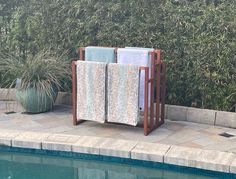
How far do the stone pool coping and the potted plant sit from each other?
833 mm

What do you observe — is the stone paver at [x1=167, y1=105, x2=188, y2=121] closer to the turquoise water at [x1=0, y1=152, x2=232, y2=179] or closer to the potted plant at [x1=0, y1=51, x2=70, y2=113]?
the turquoise water at [x1=0, y1=152, x2=232, y2=179]

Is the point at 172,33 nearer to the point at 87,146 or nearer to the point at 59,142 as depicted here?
the point at 87,146

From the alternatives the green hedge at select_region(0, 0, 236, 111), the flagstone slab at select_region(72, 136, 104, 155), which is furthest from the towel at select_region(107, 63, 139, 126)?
the green hedge at select_region(0, 0, 236, 111)

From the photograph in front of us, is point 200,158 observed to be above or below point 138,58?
below

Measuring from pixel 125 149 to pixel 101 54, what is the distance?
52.9 inches

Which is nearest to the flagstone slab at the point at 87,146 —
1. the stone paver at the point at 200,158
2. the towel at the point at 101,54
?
the stone paver at the point at 200,158

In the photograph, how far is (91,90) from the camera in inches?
196

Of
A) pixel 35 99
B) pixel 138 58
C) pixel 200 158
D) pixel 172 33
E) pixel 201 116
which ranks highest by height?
pixel 172 33

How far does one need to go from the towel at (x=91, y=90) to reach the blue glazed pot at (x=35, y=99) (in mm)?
786

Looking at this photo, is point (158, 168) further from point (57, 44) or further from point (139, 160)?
point (57, 44)

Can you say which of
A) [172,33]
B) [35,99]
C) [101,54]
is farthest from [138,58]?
[35,99]

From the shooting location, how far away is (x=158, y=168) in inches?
168

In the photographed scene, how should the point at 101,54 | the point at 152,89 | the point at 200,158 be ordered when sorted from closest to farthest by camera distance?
the point at 200,158 < the point at 152,89 < the point at 101,54

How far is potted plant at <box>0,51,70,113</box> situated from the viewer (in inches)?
222
